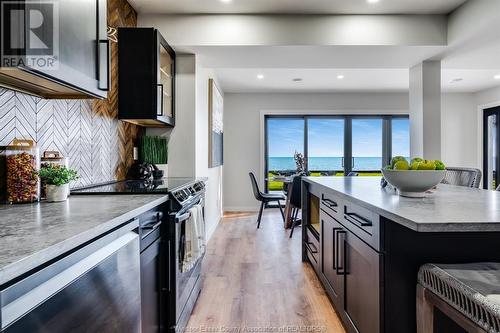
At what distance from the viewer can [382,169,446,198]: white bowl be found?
67.6 inches

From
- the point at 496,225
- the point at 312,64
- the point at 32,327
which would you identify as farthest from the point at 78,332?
the point at 312,64

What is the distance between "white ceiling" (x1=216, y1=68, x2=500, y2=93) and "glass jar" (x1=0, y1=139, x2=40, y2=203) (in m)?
4.07

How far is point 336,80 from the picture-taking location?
6031mm

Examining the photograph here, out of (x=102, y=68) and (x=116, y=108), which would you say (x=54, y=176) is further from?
(x=116, y=108)

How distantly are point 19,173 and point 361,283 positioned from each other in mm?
1729

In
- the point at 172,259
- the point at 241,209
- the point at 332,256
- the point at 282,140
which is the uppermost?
the point at 282,140

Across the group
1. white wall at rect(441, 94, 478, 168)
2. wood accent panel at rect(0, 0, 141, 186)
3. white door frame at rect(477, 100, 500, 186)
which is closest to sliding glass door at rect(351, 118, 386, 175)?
white wall at rect(441, 94, 478, 168)

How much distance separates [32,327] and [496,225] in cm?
140

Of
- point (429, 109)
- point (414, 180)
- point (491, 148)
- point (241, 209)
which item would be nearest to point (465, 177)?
point (429, 109)

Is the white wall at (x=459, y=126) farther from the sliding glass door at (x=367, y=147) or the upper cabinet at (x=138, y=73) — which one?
the upper cabinet at (x=138, y=73)

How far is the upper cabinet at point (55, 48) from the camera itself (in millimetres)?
1110

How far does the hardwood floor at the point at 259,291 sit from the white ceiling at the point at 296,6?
2.61 m

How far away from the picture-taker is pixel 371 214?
1538 mm

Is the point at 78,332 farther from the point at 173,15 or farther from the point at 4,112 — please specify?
the point at 173,15
